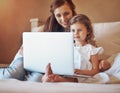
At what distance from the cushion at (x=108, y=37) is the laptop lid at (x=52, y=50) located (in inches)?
27.7

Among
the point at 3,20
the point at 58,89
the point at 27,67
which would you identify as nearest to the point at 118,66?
the point at 27,67

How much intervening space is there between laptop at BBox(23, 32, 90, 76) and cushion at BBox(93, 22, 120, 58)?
704mm

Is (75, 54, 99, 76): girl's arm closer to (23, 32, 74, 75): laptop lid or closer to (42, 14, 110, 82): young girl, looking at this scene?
(42, 14, 110, 82): young girl

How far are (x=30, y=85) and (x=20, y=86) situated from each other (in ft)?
0.14

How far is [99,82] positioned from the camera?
1401 mm

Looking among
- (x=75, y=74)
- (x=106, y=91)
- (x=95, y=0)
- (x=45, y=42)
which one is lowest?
(x=75, y=74)

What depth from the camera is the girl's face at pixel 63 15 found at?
2177 mm

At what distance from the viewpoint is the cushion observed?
2.08m

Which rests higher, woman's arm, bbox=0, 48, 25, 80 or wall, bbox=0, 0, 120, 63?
wall, bbox=0, 0, 120, 63

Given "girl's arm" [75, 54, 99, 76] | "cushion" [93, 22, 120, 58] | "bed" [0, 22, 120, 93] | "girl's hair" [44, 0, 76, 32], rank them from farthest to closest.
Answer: "girl's hair" [44, 0, 76, 32], "cushion" [93, 22, 120, 58], "girl's arm" [75, 54, 99, 76], "bed" [0, 22, 120, 93]

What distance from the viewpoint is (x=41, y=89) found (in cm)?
96

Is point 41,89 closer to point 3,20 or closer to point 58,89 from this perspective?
point 58,89

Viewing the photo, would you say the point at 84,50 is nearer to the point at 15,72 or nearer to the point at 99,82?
the point at 99,82

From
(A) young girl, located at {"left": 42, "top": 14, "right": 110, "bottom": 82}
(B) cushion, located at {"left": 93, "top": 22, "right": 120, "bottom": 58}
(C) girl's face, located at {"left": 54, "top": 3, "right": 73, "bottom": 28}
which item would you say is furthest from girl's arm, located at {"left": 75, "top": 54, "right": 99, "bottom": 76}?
(C) girl's face, located at {"left": 54, "top": 3, "right": 73, "bottom": 28}
